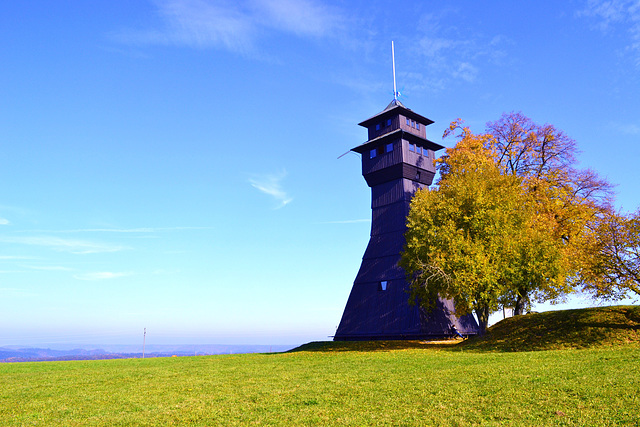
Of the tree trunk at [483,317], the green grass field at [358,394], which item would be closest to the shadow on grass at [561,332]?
the tree trunk at [483,317]

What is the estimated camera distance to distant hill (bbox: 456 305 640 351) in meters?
25.0

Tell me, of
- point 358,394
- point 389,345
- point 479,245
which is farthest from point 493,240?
point 358,394

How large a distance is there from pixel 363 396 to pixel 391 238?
30.7m

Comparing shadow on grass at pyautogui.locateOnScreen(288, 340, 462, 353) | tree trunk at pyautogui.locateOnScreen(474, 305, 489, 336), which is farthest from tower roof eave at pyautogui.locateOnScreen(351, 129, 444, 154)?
shadow on grass at pyautogui.locateOnScreen(288, 340, 462, 353)

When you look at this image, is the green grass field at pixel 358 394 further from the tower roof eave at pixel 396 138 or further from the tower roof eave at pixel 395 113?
the tower roof eave at pixel 395 113

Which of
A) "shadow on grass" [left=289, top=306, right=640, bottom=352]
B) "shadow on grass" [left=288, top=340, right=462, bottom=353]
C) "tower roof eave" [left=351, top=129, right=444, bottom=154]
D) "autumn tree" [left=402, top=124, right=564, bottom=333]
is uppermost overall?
"tower roof eave" [left=351, top=129, right=444, bottom=154]

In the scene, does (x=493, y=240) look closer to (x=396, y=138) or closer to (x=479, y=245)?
(x=479, y=245)

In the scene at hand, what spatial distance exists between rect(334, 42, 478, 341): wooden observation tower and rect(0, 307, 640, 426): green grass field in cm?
1759

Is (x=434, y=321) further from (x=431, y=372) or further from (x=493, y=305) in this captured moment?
(x=431, y=372)

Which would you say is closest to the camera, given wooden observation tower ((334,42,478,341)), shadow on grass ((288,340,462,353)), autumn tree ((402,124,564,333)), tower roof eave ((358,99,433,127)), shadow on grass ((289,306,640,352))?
shadow on grass ((289,306,640,352))

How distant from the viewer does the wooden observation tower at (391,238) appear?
128 feet

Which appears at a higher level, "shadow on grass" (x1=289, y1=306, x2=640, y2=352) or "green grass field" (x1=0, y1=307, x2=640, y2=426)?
"shadow on grass" (x1=289, y1=306, x2=640, y2=352)

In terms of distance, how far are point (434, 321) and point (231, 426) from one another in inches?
1203

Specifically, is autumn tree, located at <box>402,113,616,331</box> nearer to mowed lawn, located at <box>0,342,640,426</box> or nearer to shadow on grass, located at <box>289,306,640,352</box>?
shadow on grass, located at <box>289,306,640,352</box>
